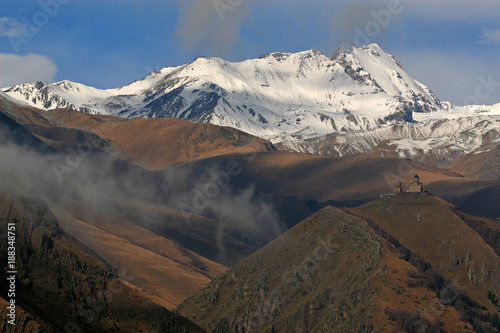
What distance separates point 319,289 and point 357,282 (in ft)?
29.3

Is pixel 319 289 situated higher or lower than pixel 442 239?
lower

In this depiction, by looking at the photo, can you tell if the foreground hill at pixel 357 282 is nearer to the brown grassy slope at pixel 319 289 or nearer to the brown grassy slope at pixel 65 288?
the brown grassy slope at pixel 319 289

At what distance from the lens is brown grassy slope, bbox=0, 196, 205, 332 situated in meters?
85.8

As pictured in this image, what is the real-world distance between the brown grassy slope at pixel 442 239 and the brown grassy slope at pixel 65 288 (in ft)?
156

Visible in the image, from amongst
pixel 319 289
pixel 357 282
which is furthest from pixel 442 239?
pixel 357 282

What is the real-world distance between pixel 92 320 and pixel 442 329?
41082 millimetres

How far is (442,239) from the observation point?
132m

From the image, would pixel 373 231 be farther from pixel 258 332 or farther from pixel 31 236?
pixel 31 236

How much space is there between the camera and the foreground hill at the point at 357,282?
340ft

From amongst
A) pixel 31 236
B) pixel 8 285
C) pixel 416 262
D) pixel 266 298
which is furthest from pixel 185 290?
pixel 8 285

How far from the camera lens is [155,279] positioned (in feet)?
623

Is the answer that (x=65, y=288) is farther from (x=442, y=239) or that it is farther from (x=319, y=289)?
(x=442, y=239)

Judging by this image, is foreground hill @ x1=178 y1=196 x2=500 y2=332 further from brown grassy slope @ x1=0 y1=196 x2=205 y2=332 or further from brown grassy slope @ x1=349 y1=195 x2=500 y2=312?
brown grassy slope @ x1=0 y1=196 x2=205 y2=332

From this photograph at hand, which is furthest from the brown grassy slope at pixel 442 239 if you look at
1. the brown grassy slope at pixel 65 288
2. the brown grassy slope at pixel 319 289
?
the brown grassy slope at pixel 65 288
